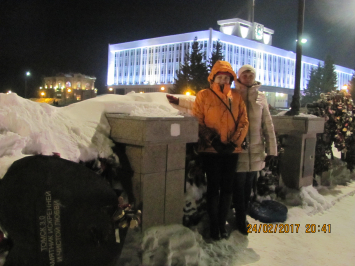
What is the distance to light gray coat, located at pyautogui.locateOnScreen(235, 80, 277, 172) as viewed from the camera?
370cm

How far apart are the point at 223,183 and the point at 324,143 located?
397 centimetres

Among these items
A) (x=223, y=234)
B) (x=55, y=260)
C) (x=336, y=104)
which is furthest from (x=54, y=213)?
(x=336, y=104)

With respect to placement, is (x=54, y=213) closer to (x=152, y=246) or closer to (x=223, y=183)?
(x=152, y=246)

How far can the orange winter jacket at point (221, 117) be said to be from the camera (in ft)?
11.2

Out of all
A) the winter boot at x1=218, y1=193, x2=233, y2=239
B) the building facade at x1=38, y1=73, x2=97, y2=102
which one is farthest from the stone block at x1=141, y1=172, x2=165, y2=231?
the building facade at x1=38, y1=73, x2=97, y2=102

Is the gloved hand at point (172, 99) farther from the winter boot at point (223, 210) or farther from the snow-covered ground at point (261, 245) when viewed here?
the snow-covered ground at point (261, 245)

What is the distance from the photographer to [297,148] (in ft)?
17.5

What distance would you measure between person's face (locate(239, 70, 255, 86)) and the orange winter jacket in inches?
17.3

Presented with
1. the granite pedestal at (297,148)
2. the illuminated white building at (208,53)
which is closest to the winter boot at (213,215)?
the granite pedestal at (297,148)

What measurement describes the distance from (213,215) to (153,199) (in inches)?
30.7

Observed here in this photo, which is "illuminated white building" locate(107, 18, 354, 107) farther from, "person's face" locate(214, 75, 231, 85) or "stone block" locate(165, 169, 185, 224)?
"stone block" locate(165, 169, 185, 224)

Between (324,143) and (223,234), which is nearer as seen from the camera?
(223,234)

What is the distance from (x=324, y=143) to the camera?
6492 mm
